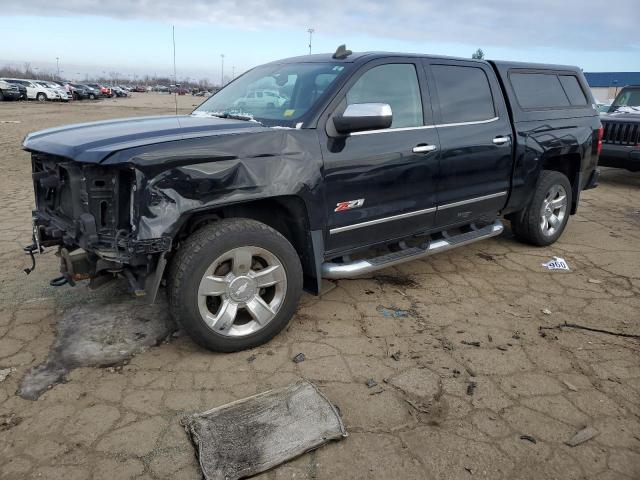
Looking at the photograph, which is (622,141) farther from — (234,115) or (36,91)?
(36,91)

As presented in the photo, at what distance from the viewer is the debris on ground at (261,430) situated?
2.31 m

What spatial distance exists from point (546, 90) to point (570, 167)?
39.1 inches

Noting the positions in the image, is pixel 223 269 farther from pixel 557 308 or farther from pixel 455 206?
pixel 557 308

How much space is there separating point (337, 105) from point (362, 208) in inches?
29.0

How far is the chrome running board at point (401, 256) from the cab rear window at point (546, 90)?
1.26 m

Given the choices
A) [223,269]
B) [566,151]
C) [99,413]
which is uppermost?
[566,151]

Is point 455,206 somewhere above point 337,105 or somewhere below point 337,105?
below

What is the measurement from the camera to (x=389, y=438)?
99.0 inches

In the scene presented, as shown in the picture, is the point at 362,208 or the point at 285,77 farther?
the point at 285,77

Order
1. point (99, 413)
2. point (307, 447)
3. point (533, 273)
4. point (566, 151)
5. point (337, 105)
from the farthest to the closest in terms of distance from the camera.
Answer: point (566, 151) < point (533, 273) < point (337, 105) < point (99, 413) < point (307, 447)

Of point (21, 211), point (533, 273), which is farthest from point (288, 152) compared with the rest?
point (21, 211)

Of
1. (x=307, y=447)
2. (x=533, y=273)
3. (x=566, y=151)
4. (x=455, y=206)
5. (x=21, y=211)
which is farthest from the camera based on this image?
(x=21, y=211)

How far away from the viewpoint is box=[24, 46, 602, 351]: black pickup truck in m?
2.83

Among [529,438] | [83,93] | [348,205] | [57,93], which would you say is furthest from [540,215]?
[83,93]
